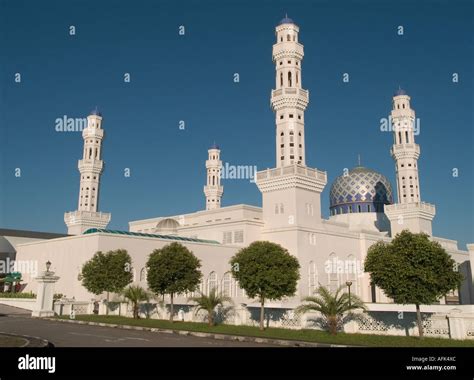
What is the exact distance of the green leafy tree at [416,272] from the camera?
2108 cm

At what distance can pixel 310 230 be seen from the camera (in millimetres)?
46188

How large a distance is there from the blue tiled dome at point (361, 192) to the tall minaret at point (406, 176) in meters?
11.3

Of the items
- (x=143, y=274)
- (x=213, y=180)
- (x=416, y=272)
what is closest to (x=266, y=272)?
(x=416, y=272)

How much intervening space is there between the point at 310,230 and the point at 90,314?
74.9 ft

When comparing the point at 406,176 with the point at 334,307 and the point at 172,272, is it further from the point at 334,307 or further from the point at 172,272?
the point at 334,307

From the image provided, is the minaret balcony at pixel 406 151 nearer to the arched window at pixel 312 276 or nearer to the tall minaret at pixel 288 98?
the tall minaret at pixel 288 98

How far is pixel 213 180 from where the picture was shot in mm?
72750

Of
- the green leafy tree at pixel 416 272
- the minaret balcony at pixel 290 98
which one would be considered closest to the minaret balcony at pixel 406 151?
the minaret balcony at pixel 290 98

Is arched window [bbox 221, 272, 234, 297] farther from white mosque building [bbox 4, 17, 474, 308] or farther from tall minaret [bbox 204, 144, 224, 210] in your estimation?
tall minaret [bbox 204, 144, 224, 210]

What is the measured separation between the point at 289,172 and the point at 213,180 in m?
28.3

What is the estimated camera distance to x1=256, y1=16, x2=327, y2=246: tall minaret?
45.5 metres

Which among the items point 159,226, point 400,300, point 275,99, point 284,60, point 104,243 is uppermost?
point 284,60
